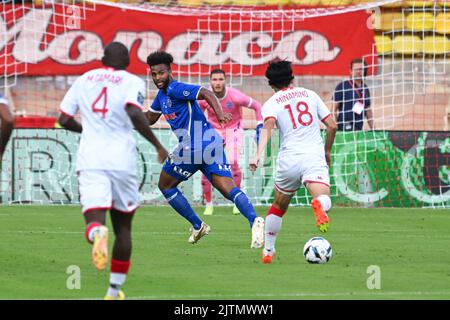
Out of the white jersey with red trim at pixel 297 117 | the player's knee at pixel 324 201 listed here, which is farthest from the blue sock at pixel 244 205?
the player's knee at pixel 324 201

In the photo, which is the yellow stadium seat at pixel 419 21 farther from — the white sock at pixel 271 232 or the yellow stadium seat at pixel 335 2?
the white sock at pixel 271 232

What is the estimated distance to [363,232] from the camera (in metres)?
16.3

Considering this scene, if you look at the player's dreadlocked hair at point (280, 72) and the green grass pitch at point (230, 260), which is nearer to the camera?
the green grass pitch at point (230, 260)

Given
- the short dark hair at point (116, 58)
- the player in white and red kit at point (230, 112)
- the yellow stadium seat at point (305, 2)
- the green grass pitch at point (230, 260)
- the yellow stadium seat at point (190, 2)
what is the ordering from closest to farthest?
the short dark hair at point (116, 58) < the green grass pitch at point (230, 260) < the player in white and red kit at point (230, 112) < the yellow stadium seat at point (190, 2) < the yellow stadium seat at point (305, 2)

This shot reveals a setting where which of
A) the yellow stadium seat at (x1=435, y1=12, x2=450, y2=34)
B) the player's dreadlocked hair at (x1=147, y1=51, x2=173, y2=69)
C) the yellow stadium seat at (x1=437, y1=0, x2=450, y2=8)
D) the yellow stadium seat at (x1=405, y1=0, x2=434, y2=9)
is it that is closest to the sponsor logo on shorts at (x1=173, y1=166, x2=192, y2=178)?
the player's dreadlocked hair at (x1=147, y1=51, x2=173, y2=69)

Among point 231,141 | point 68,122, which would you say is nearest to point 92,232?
point 68,122

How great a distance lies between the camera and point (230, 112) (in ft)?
62.6

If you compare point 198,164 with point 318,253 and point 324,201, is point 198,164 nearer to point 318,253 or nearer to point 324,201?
point 318,253

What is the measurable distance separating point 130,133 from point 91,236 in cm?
95

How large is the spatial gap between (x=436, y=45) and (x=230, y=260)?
706 inches

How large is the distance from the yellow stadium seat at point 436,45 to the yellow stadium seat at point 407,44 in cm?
20

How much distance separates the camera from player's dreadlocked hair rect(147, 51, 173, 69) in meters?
13.3

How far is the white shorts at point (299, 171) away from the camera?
39.2 feet

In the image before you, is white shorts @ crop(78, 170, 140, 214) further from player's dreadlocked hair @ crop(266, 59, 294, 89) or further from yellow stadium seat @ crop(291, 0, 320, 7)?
yellow stadium seat @ crop(291, 0, 320, 7)
